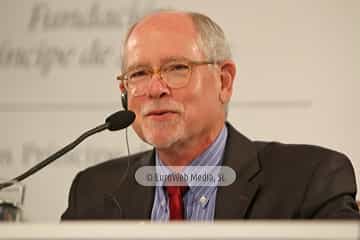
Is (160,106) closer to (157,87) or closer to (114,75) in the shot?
(157,87)

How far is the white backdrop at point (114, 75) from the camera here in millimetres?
2398

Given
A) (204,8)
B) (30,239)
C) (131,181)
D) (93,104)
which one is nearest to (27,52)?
(93,104)

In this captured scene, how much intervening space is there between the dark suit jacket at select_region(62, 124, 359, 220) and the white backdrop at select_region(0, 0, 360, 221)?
43 cm

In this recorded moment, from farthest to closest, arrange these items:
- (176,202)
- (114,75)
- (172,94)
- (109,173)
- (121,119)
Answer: (114,75)
(109,173)
(172,94)
(176,202)
(121,119)

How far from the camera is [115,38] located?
8.33 feet

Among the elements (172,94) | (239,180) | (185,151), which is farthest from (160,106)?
(239,180)

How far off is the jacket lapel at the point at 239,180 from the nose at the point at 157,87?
0.79 feet

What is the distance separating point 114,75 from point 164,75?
0.71 m

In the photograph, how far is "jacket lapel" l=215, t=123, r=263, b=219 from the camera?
1.72 metres

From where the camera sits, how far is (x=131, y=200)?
1862 mm

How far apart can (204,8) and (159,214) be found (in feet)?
3.21

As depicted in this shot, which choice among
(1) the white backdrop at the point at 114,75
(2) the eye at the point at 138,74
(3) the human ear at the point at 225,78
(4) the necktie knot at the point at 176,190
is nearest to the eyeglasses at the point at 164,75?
(2) the eye at the point at 138,74

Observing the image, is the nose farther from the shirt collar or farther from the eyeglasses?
the shirt collar

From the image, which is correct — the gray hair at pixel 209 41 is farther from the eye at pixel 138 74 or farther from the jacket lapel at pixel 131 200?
the jacket lapel at pixel 131 200
